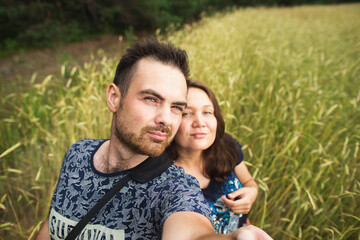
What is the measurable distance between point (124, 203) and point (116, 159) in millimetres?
226

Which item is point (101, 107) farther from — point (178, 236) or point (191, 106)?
point (178, 236)

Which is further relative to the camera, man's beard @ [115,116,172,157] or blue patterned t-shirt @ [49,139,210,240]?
man's beard @ [115,116,172,157]

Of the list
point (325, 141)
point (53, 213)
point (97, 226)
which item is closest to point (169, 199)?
point (97, 226)

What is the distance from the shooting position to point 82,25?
32.1ft

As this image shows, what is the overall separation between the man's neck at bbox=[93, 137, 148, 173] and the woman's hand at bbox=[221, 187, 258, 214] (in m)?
0.60

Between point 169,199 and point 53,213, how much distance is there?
0.59 m

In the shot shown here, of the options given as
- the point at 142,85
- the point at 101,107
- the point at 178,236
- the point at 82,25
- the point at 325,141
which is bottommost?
the point at 325,141

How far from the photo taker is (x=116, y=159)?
1089 mm

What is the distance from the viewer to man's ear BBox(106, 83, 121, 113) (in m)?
1.12

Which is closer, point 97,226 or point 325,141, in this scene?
point 97,226

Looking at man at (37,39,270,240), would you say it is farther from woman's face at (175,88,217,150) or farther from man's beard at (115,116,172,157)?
woman's face at (175,88,217,150)

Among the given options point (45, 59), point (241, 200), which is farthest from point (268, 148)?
point (45, 59)

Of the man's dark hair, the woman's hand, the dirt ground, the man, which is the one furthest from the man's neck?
the dirt ground

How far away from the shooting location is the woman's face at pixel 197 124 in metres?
1.45
